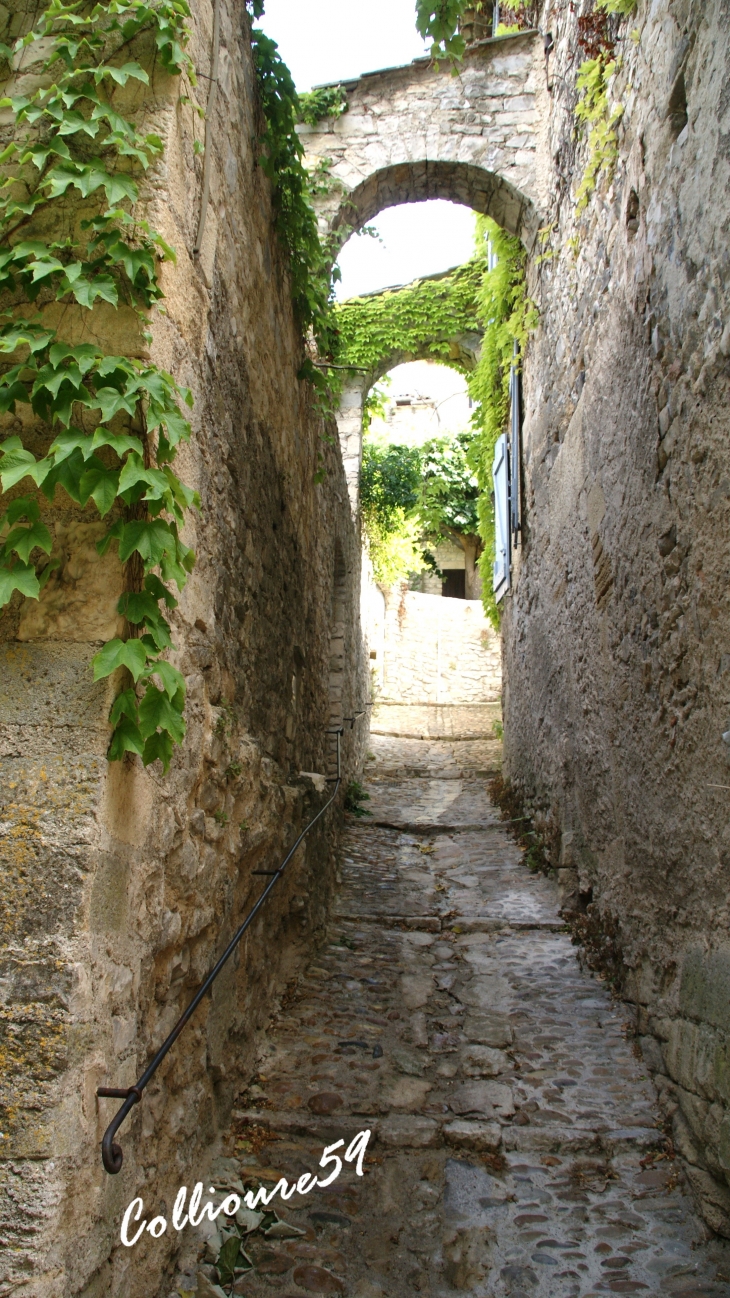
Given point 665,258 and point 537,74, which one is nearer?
point 665,258

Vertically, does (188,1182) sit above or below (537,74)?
below

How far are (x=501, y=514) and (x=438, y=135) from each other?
10.1 ft

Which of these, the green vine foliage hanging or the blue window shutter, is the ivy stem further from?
the blue window shutter

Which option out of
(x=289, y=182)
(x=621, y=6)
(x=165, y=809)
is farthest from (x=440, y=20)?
(x=165, y=809)

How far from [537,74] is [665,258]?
519cm

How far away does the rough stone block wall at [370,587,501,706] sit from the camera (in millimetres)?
13031

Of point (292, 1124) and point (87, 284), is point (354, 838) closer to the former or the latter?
point (292, 1124)

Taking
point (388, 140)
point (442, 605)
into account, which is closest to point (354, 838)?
point (388, 140)

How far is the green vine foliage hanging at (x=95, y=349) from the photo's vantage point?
1628mm

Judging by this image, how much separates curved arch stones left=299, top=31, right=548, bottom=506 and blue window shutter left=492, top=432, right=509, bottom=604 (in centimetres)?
169

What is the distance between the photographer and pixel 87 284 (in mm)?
1711

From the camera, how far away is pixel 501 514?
7070 mm

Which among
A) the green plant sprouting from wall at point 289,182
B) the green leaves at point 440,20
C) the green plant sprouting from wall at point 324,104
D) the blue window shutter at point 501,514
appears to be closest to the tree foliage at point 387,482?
the blue window shutter at point 501,514

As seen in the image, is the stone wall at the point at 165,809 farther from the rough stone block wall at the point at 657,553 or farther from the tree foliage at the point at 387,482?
the tree foliage at the point at 387,482
